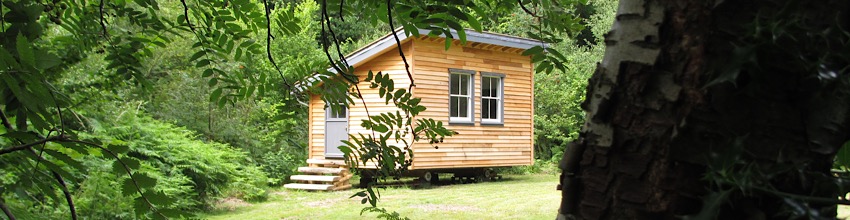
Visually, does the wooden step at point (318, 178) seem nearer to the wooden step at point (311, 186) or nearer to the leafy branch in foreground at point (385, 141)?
the wooden step at point (311, 186)

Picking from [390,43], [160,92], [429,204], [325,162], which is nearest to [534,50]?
[429,204]

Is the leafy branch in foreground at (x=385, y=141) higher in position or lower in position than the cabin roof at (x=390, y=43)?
lower

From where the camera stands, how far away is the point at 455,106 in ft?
39.8

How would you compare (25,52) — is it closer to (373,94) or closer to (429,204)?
(429,204)

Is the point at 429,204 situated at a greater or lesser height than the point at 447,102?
lesser

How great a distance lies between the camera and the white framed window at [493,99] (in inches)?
494

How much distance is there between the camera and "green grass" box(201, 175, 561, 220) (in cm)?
850

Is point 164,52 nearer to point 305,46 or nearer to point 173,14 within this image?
point 173,14

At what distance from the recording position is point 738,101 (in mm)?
545

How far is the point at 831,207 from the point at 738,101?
106mm

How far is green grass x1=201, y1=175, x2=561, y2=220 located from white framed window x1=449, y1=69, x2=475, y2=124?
132cm

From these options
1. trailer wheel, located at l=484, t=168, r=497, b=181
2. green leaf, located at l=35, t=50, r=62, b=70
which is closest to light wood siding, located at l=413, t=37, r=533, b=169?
trailer wheel, located at l=484, t=168, r=497, b=181

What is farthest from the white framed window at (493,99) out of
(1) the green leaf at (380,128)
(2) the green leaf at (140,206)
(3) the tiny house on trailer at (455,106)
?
(2) the green leaf at (140,206)

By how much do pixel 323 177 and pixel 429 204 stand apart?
310 centimetres
